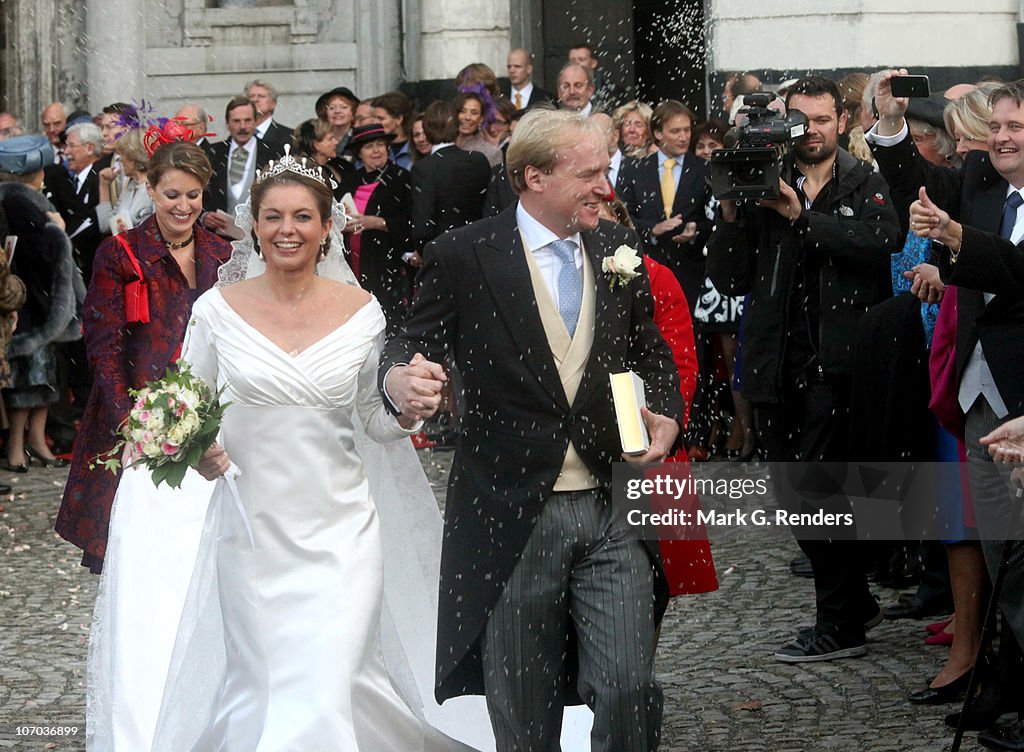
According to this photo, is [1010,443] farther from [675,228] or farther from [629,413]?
[675,228]

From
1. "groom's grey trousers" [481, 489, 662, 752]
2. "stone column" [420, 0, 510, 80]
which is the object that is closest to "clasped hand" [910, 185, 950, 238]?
"groom's grey trousers" [481, 489, 662, 752]

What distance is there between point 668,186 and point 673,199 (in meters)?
0.13

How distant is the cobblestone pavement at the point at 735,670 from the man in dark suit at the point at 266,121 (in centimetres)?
517

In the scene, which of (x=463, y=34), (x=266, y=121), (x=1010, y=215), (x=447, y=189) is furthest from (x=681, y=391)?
(x=463, y=34)

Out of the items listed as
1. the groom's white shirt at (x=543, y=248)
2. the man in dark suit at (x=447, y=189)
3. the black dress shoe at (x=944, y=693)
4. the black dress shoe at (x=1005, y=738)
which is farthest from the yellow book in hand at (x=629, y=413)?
the man in dark suit at (x=447, y=189)

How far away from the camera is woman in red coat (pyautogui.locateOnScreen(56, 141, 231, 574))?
728 centimetres

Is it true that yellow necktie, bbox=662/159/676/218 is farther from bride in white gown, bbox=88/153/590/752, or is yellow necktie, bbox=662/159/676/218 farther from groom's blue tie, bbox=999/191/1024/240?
bride in white gown, bbox=88/153/590/752

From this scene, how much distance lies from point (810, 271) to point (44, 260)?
747cm

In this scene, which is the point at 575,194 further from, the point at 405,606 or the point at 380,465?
the point at 405,606

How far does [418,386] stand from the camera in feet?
16.6

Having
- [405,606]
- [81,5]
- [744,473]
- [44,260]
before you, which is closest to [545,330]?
[405,606]

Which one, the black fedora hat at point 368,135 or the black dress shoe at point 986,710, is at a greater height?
the black fedora hat at point 368,135

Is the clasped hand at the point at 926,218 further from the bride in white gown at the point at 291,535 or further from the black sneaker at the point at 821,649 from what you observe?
the black sneaker at the point at 821,649

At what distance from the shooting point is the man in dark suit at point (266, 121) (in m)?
14.6
